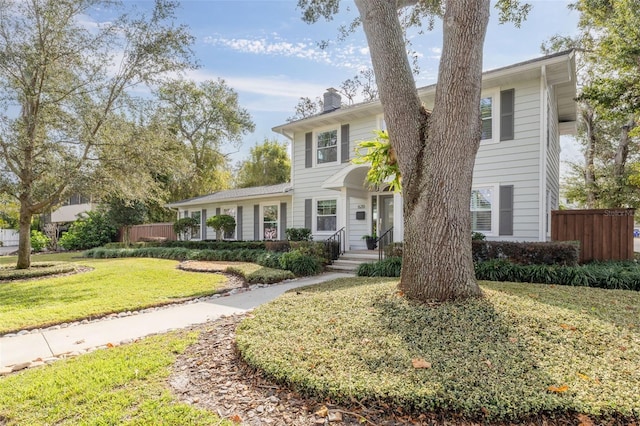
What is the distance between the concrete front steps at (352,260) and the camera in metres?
10.3

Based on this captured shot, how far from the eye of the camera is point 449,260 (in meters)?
4.26

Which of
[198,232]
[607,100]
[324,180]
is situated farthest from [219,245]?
[607,100]

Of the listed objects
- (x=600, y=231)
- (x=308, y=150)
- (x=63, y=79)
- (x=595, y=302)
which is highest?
(x=63, y=79)

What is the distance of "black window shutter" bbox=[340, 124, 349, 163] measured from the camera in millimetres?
12241

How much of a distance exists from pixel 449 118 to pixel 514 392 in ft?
10.3

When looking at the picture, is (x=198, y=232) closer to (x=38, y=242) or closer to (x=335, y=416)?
(x=38, y=242)

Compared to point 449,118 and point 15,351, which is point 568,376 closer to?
point 449,118

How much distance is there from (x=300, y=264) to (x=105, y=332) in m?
5.41

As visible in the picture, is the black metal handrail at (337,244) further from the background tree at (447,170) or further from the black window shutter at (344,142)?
the background tree at (447,170)

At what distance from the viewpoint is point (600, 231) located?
337 inches

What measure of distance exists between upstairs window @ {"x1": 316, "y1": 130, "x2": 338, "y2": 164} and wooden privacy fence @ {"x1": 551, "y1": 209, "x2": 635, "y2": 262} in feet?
24.1

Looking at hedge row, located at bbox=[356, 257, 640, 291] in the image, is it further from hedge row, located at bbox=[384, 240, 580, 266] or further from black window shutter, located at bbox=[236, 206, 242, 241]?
black window shutter, located at bbox=[236, 206, 242, 241]

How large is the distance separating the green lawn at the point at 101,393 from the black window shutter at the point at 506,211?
8.39 metres

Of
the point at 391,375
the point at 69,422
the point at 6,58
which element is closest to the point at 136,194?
the point at 6,58
